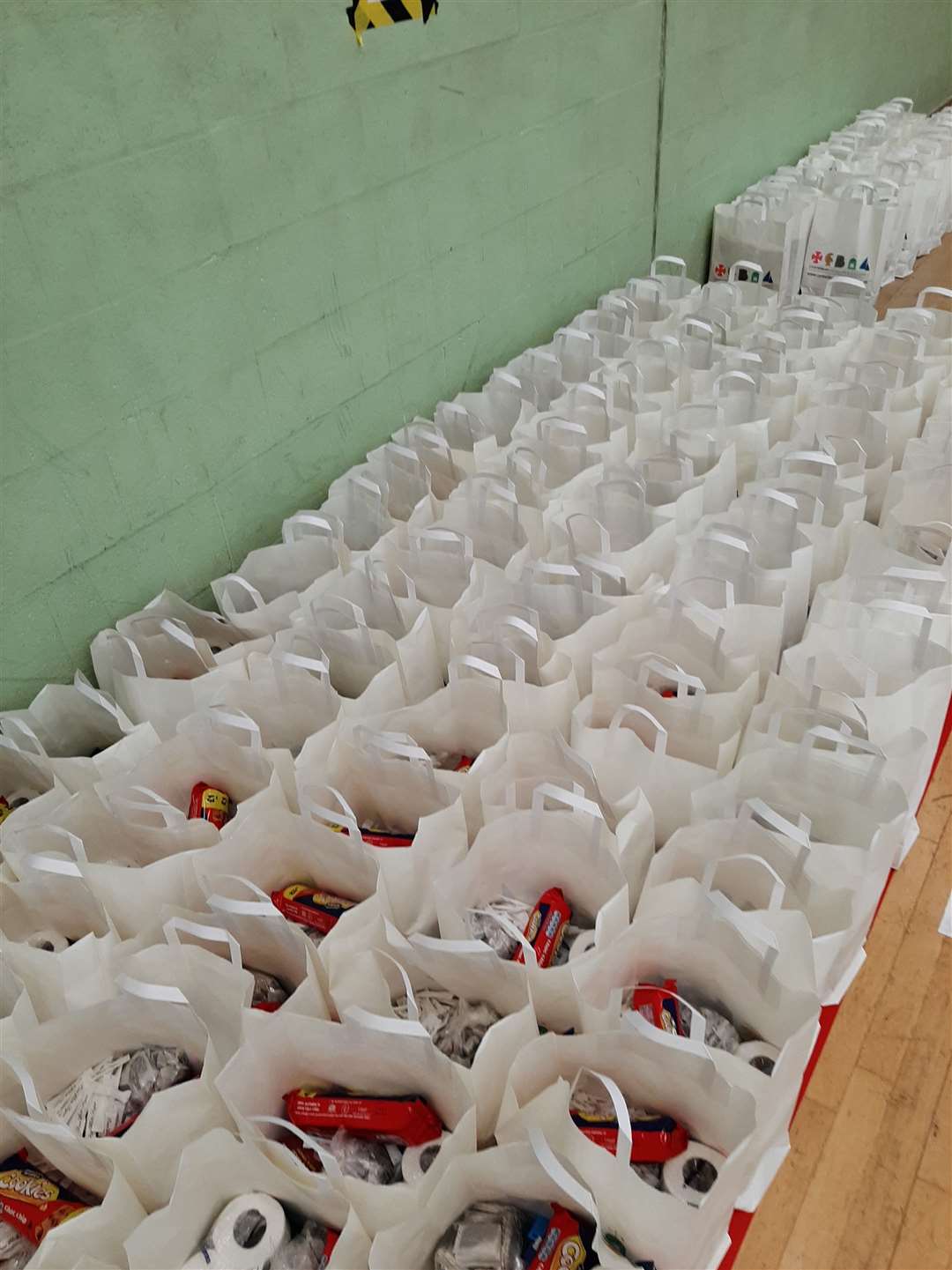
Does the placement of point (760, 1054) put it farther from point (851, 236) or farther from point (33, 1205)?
point (851, 236)

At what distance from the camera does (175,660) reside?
6.37 ft

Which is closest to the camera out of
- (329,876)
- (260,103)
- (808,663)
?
(329,876)

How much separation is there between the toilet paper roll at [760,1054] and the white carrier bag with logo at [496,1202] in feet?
1.00

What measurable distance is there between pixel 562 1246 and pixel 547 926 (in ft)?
1.47

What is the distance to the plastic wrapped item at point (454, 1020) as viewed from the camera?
131 centimetres

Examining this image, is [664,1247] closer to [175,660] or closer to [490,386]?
[175,660]

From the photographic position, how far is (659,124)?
3.27 m

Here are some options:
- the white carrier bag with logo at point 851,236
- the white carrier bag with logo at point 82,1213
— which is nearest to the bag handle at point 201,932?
the white carrier bag with logo at point 82,1213

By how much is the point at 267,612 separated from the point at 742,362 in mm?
1555

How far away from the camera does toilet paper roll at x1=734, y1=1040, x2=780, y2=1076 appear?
1.28 meters

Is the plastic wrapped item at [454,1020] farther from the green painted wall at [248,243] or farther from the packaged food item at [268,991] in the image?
the green painted wall at [248,243]

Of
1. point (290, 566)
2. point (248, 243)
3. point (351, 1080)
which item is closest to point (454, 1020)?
point (351, 1080)

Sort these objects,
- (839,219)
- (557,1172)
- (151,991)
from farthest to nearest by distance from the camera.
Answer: (839,219), (151,991), (557,1172)

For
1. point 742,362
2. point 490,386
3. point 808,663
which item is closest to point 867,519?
point 742,362
